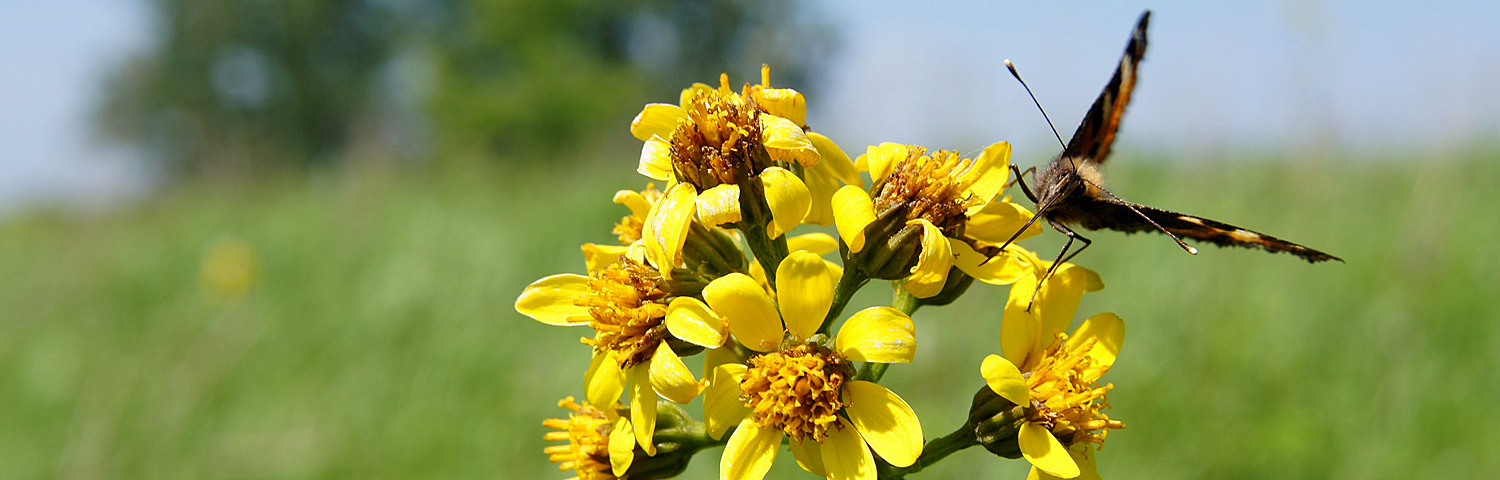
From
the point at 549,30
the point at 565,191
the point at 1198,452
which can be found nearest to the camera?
the point at 1198,452

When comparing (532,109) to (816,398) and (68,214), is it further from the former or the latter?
(816,398)

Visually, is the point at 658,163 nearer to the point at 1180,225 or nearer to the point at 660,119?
the point at 660,119

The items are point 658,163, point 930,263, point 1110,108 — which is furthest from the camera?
point 1110,108

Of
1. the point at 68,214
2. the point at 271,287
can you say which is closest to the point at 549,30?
the point at 68,214

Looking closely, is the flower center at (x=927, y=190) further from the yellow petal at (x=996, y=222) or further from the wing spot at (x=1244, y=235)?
the wing spot at (x=1244, y=235)

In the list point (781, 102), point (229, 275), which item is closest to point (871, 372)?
point (781, 102)
